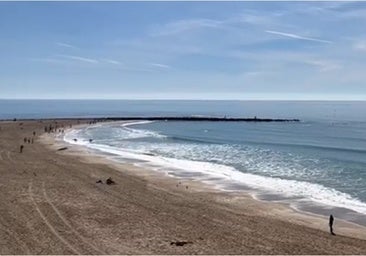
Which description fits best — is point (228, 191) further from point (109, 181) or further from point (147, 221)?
point (147, 221)

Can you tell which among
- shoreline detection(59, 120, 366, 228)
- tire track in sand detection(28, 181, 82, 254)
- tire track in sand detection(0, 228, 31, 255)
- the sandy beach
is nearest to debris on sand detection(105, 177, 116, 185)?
the sandy beach

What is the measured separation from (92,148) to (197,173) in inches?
899

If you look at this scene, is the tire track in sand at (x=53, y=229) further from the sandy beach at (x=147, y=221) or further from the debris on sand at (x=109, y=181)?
the debris on sand at (x=109, y=181)

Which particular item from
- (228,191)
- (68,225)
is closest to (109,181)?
(228,191)

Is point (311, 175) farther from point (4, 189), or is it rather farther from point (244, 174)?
point (4, 189)

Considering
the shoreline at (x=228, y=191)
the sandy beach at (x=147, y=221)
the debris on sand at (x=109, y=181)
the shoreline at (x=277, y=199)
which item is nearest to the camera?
the sandy beach at (x=147, y=221)

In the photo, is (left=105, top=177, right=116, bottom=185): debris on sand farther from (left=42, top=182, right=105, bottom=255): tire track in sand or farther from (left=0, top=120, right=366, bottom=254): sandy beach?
(left=42, top=182, right=105, bottom=255): tire track in sand

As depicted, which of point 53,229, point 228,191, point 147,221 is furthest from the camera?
point 228,191

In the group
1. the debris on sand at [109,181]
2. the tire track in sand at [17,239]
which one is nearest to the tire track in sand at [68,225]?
the tire track in sand at [17,239]

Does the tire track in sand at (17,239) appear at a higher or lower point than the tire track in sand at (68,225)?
lower

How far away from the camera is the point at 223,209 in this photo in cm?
2559

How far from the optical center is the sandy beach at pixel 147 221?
1822cm

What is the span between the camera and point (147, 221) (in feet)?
72.5

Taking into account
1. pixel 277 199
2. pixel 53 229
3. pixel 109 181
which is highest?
pixel 109 181
